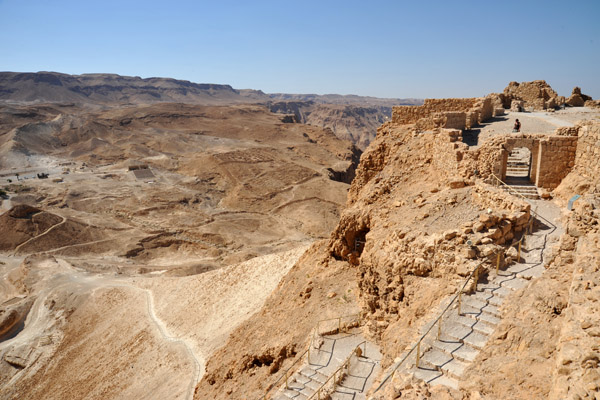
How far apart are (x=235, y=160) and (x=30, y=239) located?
27.9 m

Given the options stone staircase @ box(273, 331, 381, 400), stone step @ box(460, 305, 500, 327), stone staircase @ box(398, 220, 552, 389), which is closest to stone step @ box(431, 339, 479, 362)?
stone staircase @ box(398, 220, 552, 389)

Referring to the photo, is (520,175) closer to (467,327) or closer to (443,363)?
(467,327)

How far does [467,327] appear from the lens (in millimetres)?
6684

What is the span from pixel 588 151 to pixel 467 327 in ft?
21.4

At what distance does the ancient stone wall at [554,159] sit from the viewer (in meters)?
10.9

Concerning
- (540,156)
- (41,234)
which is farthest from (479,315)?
(41,234)

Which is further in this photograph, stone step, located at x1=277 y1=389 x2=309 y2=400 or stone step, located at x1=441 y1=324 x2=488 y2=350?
stone step, located at x1=277 y1=389 x2=309 y2=400

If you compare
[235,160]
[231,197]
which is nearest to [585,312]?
[231,197]

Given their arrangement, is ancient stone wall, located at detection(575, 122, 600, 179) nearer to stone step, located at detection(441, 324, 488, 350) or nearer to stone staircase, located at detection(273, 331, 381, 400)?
stone step, located at detection(441, 324, 488, 350)

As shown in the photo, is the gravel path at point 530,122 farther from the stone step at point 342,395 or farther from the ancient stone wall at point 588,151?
the stone step at point 342,395

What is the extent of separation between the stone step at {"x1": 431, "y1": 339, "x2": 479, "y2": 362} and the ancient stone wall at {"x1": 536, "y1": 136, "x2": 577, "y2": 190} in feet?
22.6

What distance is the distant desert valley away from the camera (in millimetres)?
6016

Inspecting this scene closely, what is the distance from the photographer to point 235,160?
57.9 metres

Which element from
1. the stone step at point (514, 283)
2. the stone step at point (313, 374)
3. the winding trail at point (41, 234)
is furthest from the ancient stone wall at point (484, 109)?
the winding trail at point (41, 234)
